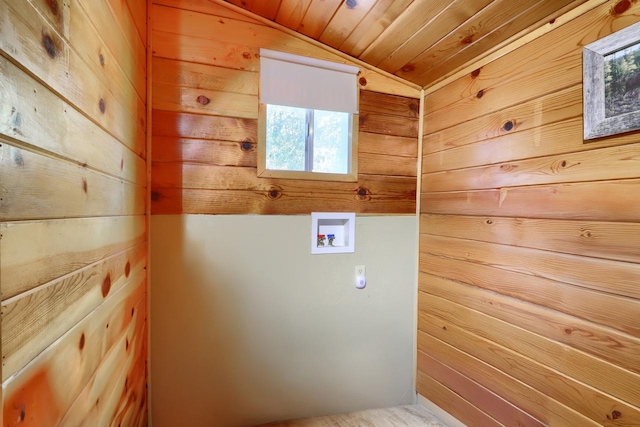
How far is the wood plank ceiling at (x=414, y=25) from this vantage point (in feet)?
4.28

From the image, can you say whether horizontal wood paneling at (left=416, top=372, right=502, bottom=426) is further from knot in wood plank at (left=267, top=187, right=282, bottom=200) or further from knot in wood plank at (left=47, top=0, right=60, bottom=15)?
knot in wood plank at (left=47, top=0, right=60, bottom=15)

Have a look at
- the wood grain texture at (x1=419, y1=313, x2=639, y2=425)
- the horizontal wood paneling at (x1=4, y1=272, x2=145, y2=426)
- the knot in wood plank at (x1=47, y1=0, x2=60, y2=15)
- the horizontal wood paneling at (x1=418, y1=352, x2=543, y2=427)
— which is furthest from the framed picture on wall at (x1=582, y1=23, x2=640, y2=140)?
the horizontal wood paneling at (x1=4, y1=272, x2=145, y2=426)

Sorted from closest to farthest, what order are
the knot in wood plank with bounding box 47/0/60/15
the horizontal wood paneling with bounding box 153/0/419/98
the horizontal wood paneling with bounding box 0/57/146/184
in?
1. the horizontal wood paneling with bounding box 0/57/146/184
2. the knot in wood plank with bounding box 47/0/60/15
3. the horizontal wood paneling with bounding box 153/0/419/98

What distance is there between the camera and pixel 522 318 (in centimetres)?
139

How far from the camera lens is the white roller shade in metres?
1.69

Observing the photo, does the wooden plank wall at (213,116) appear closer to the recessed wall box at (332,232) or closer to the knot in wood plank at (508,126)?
the recessed wall box at (332,232)

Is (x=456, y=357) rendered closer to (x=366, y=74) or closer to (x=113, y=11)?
(x=366, y=74)

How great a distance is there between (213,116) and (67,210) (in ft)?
3.36

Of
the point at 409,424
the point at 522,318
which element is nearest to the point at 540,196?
the point at 522,318

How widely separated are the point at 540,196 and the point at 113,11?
175 centimetres

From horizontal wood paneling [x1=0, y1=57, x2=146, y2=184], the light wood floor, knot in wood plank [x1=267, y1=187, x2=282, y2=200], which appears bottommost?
the light wood floor

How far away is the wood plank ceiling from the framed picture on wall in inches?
10.0

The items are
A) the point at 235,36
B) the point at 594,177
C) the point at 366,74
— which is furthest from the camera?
the point at 366,74

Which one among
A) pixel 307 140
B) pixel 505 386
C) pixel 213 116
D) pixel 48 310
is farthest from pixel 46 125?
pixel 505 386
